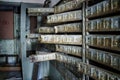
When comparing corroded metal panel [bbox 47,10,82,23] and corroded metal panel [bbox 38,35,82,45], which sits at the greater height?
corroded metal panel [bbox 47,10,82,23]

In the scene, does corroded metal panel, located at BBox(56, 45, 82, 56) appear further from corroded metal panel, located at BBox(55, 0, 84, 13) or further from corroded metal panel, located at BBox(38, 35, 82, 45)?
corroded metal panel, located at BBox(55, 0, 84, 13)

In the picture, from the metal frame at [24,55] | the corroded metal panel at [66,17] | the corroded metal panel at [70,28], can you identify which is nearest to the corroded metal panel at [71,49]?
the corroded metal panel at [70,28]

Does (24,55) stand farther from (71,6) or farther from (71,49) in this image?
(71,6)

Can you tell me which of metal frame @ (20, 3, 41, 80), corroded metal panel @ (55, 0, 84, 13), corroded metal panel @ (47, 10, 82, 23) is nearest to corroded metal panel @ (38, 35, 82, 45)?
corroded metal panel @ (47, 10, 82, 23)

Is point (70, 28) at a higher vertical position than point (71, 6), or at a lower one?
lower

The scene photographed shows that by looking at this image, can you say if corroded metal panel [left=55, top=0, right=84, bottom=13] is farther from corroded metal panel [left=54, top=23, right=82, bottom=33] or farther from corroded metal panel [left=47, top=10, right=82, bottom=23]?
corroded metal panel [left=54, top=23, right=82, bottom=33]

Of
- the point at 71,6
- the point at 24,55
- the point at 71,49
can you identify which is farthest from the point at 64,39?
the point at 24,55

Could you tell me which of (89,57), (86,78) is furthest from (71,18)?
(86,78)

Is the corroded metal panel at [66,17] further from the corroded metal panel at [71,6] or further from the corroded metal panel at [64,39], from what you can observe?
the corroded metal panel at [64,39]

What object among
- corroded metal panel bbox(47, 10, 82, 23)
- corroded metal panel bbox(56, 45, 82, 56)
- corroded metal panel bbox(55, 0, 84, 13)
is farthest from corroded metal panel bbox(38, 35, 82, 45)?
corroded metal panel bbox(55, 0, 84, 13)

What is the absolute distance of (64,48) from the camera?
220 centimetres

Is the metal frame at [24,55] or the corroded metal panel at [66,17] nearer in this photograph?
the corroded metal panel at [66,17]

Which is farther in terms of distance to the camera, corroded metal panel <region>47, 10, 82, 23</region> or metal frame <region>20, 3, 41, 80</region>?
metal frame <region>20, 3, 41, 80</region>

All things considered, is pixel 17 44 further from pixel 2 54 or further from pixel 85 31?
pixel 85 31
